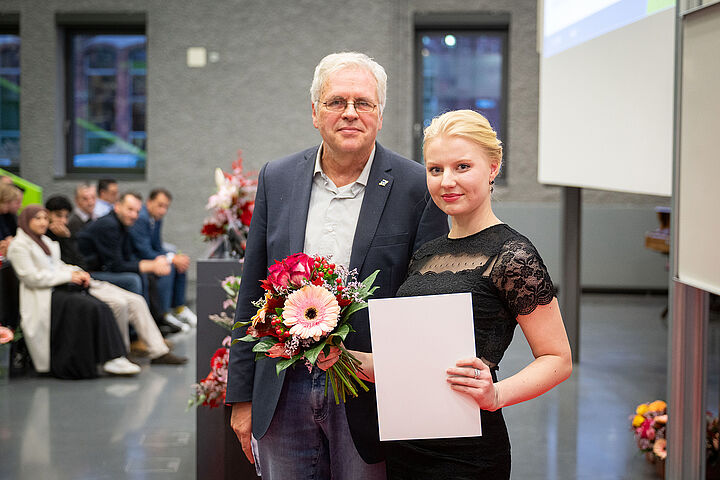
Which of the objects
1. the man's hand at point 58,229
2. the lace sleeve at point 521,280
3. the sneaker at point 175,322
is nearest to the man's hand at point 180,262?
the sneaker at point 175,322

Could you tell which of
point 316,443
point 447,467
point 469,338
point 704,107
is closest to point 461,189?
point 469,338

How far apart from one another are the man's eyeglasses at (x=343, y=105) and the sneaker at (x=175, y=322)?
5.57m

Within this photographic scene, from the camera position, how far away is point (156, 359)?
6.11 metres

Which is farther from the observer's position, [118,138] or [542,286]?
[118,138]

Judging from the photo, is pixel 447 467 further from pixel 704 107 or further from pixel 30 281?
pixel 30 281

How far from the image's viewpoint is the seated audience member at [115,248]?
6.44m

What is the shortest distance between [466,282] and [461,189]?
18 centimetres

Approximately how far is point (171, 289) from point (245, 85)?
10.8 feet

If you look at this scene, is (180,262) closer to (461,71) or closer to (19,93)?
(19,93)

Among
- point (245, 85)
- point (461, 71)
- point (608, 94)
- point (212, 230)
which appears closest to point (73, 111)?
point (245, 85)

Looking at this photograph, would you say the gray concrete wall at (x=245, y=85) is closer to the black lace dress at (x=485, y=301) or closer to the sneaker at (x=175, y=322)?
the sneaker at (x=175, y=322)

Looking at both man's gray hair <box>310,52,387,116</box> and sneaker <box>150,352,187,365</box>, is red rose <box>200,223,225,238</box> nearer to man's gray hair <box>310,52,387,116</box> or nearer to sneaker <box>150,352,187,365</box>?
man's gray hair <box>310,52,387,116</box>

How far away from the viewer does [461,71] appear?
10.0 metres

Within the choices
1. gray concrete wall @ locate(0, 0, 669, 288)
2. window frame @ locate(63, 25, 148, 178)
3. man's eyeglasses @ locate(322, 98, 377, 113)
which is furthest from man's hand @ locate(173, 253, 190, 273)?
man's eyeglasses @ locate(322, 98, 377, 113)
